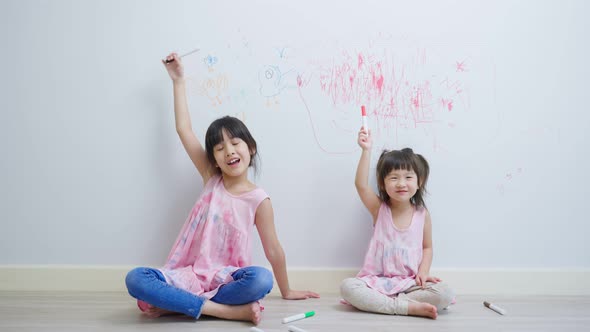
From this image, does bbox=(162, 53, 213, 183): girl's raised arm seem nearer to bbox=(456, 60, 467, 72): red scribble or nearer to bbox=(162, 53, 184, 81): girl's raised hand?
bbox=(162, 53, 184, 81): girl's raised hand

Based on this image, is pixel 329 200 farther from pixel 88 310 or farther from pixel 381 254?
pixel 88 310

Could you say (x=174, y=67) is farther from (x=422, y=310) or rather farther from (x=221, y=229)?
(x=422, y=310)

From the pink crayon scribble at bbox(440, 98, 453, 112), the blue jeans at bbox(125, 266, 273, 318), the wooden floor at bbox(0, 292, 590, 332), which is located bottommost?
the wooden floor at bbox(0, 292, 590, 332)

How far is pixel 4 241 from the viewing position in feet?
5.34

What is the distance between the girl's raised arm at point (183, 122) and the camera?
1.51 meters

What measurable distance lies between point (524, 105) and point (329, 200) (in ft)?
2.34

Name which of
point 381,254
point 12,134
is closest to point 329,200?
point 381,254

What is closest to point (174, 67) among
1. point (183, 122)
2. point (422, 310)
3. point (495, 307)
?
point (183, 122)

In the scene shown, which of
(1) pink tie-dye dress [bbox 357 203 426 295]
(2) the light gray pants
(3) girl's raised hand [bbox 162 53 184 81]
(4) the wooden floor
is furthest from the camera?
(3) girl's raised hand [bbox 162 53 184 81]

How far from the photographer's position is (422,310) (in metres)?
1.28

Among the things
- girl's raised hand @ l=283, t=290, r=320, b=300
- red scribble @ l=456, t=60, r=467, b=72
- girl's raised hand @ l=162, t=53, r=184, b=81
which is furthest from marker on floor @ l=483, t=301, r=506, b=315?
girl's raised hand @ l=162, t=53, r=184, b=81

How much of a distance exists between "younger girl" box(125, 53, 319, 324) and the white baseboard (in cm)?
8

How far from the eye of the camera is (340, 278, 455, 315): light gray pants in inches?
51.5

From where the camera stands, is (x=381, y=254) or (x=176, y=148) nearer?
(x=381, y=254)
